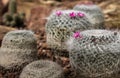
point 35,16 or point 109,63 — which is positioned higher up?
point 35,16

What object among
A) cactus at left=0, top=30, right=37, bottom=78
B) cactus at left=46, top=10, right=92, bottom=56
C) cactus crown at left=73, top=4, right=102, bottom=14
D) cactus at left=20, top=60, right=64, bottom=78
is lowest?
cactus at left=20, top=60, right=64, bottom=78

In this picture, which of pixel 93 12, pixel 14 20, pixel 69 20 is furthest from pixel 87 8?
pixel 14 20

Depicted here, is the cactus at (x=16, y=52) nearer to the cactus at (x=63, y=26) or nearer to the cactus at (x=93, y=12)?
the cactus at (x=63, y=26)

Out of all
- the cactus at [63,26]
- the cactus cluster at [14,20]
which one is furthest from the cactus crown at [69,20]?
the cactus cluster at [14,20]

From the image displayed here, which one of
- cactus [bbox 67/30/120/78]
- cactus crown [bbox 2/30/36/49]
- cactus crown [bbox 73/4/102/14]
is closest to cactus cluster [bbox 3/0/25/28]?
cactus crown [bbox 73/4/102/14]

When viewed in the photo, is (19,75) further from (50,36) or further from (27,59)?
(50,36)

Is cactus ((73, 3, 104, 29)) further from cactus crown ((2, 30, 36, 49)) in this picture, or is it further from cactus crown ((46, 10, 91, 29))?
cactus crown ((2, 30, 36, 49))

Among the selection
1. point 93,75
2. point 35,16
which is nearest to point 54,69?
point 93,75
